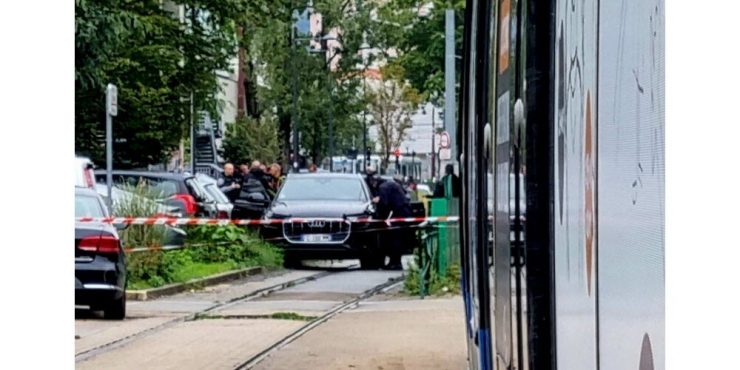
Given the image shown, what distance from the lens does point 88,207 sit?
1595 centimetres

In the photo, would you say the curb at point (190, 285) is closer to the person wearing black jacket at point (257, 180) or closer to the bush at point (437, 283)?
the bush at point (437, 283)

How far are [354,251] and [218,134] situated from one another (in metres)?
30.9

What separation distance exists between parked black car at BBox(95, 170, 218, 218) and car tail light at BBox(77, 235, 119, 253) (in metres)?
8.14

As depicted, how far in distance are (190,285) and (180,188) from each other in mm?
5794

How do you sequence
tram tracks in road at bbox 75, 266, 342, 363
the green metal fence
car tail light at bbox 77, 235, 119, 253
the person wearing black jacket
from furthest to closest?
1. the person wearing black jacket
2. the green metal fence
3. car tail light at bbox 77, 235, 119, 253
4. tram tracks in road at bbox 75, 266, 342, 363

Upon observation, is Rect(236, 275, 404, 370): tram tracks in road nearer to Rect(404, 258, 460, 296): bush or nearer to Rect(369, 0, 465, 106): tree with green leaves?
Rect(404, 258, 460, 296): bush

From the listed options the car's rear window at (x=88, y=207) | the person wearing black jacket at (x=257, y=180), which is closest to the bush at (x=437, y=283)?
the car's rear window at (x=88, y=207)

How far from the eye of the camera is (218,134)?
52812 mm

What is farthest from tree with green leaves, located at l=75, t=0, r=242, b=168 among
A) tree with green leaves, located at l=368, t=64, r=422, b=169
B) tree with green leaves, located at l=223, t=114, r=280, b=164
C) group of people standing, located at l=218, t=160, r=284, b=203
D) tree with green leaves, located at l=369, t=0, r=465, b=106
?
tree with green leaves, located at l=368, t=64, r=422, b=169

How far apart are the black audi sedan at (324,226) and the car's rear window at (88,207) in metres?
6.68

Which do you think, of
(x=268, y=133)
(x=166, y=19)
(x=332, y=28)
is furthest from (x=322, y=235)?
(x=332, y=28)

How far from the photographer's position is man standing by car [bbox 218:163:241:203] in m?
27.7
